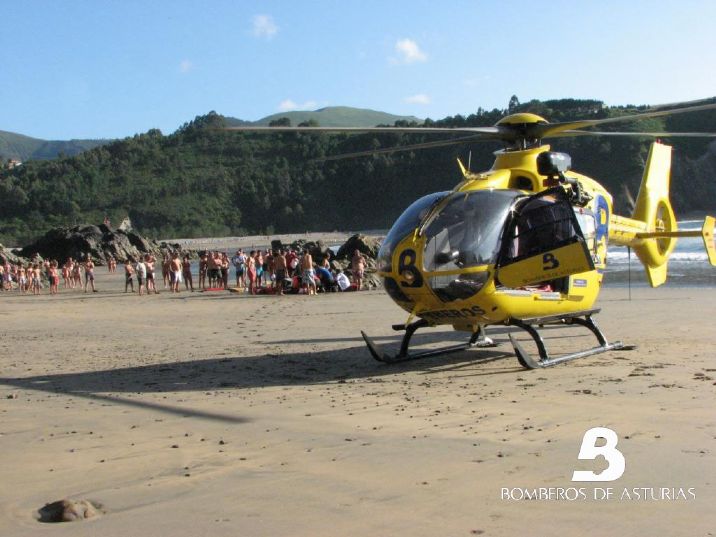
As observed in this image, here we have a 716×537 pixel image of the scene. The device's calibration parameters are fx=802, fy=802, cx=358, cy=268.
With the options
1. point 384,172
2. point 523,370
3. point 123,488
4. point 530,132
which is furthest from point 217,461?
point 384,172

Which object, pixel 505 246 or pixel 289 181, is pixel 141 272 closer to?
pixel 505 246

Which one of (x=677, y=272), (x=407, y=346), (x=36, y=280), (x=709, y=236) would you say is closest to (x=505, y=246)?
(x=407, y=346)

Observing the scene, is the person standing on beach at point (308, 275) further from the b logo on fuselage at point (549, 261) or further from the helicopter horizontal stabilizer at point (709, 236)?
the b logo on fuselage at point (549, 261)

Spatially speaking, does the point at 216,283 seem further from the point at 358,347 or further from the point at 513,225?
the point at 513,225

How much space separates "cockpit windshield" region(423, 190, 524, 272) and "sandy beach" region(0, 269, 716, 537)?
1.42 metres

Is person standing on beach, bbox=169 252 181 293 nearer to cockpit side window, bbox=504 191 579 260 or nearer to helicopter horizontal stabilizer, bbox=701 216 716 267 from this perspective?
helicopter horizontal stabilizer, bbox=701 216 716 267

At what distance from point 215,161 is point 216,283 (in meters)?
112

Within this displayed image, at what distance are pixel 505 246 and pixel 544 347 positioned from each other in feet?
4.77

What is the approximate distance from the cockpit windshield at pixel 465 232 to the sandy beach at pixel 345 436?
142 centimetres

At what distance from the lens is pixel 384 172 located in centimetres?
11162

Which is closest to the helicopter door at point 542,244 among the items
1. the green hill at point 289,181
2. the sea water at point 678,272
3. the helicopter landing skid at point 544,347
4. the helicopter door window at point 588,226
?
the helicopter landing skid at point 544,347

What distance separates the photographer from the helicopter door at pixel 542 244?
9828 mm

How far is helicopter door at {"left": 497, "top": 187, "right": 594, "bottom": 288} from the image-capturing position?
9828mm

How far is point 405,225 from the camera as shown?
32.9 feet
